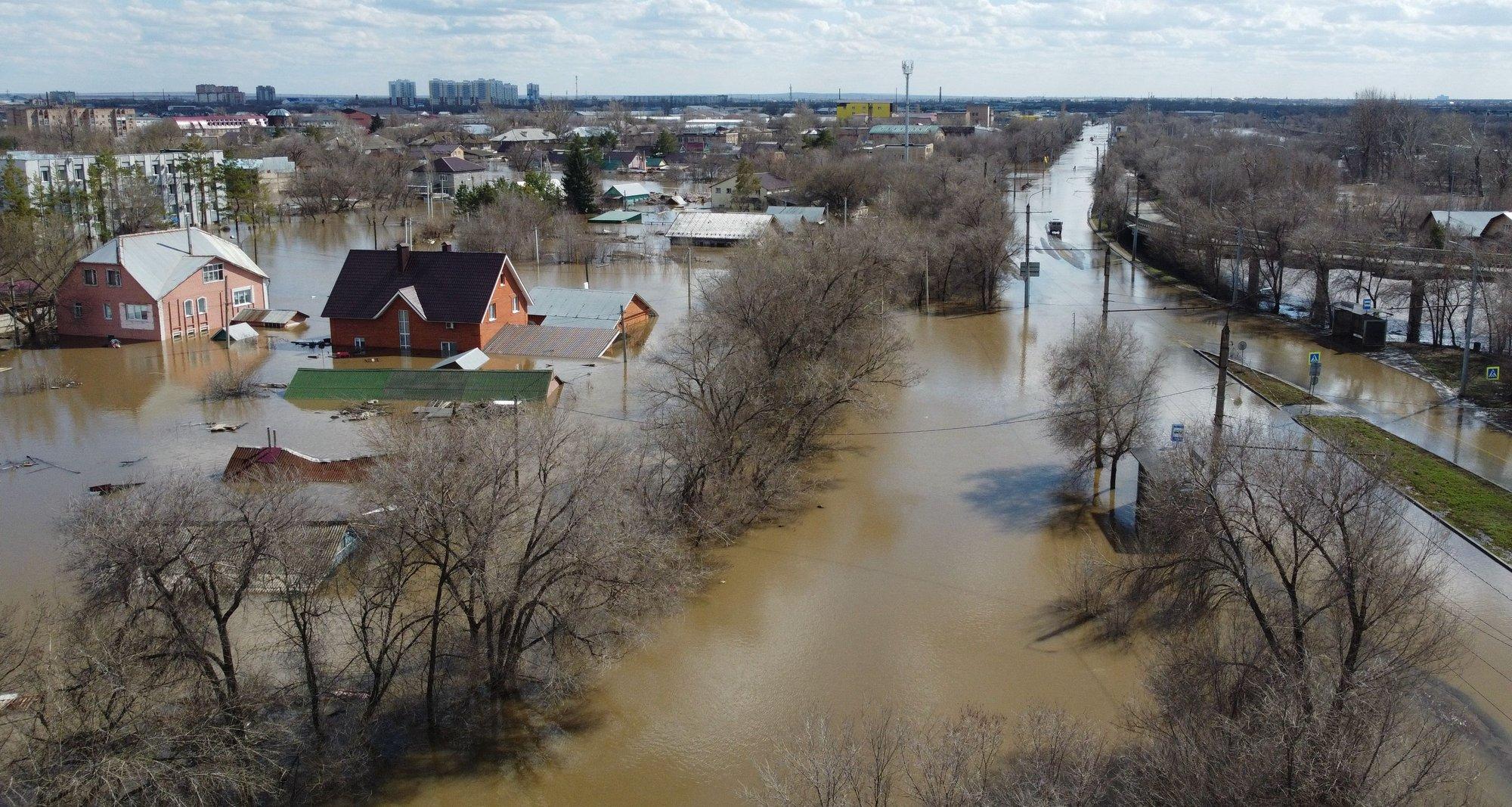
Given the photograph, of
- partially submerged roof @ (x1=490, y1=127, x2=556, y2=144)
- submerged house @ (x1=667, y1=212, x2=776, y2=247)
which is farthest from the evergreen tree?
partially submerged roof @ (x1=490, y1=127, x2=556, y2=144)

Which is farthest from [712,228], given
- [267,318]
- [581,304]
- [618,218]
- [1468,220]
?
[1468,220]

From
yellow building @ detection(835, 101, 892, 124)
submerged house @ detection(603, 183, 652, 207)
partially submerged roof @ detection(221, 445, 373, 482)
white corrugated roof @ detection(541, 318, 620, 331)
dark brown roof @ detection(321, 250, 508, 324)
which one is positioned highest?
yellow building @ detection(835, 101, 892, 124)

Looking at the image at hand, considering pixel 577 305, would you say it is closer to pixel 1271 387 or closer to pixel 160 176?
pixel 1271 387

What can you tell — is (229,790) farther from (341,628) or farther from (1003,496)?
(1003,496)

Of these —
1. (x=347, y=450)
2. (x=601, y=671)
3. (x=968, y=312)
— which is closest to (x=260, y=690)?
(x=601, y=671)

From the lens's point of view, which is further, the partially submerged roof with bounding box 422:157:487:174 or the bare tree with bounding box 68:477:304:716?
the partially submerged roof with bounding box 422:157:487:174

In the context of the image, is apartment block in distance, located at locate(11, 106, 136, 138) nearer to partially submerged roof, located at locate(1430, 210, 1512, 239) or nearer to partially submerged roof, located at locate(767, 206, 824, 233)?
partially submerged roof, located at locate(767, 206, 824, 233)
